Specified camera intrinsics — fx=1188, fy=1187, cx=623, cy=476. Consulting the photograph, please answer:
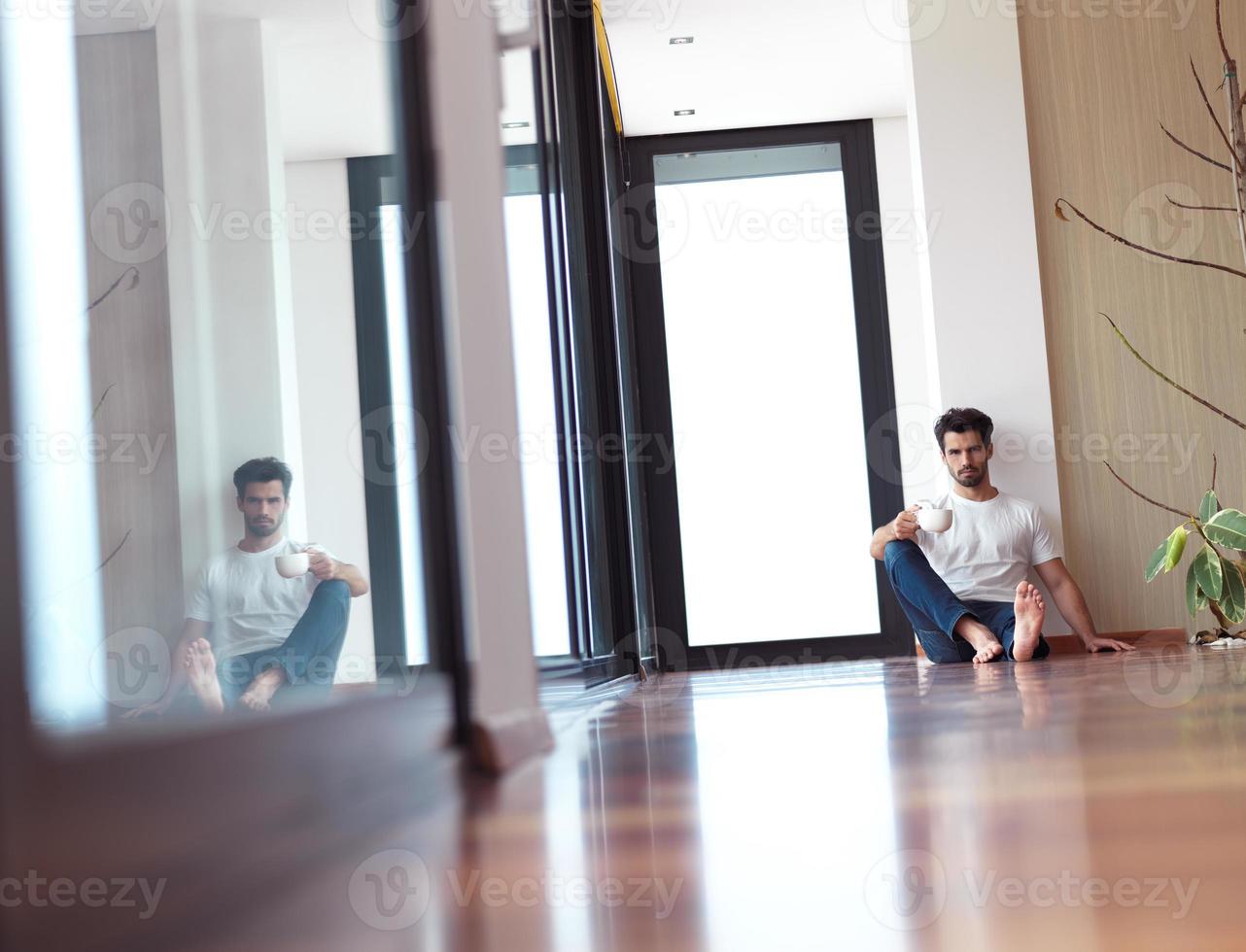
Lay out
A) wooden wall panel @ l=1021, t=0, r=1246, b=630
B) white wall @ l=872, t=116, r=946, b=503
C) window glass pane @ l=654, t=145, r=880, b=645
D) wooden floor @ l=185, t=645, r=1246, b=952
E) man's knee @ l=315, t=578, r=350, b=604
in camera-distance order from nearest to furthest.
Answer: wooden floor @ l=185, t=645, r=1246, b=952 → man's knee @ l=315, t=578, r=350, b=604 → wooden wall panel @ l=1021, t=0, r=1246, b=630 → white wall @ l=872, t=116, r=946, b=503 → window glass pane @ l=654, t=145, r=880, b=645

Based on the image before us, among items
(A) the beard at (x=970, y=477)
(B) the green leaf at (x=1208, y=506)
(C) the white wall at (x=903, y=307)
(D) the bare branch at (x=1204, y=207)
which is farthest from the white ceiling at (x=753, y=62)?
(B) the green leaf at (x=1208, y=506)

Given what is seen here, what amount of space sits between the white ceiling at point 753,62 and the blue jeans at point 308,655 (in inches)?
135

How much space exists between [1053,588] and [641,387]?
195cm

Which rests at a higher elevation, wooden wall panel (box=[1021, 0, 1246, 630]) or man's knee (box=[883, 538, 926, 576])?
wooden wall panel (box=[1021, 0, 1246, 630])

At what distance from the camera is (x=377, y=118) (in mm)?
1080

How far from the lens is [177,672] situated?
548 mm

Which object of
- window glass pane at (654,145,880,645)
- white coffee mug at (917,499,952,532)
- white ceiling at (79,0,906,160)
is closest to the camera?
white coffee mug at (917,499,952,532)

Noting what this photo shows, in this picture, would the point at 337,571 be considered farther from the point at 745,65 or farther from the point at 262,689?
the point at 745,65

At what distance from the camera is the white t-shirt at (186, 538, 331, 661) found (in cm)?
60

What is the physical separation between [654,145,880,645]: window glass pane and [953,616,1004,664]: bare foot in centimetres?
143

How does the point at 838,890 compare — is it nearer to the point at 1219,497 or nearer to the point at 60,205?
the point at 60,205

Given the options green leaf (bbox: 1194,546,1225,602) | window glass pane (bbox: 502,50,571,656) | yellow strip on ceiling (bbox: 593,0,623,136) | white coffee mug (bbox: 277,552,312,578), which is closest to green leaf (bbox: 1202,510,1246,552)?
green leaf (bbox: 1194,546,1225,602)

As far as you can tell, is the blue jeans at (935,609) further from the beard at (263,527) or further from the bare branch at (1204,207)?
the beard at (263,527)

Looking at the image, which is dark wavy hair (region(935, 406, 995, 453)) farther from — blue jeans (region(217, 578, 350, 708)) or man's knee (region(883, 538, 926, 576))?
blue jeans (region(217, 578, 350, 708))
